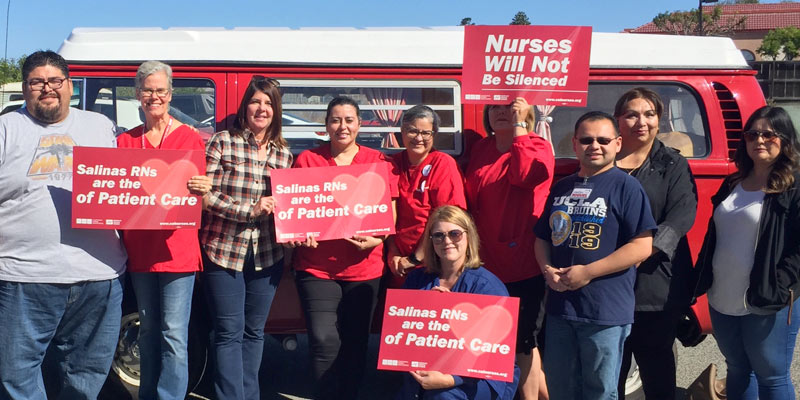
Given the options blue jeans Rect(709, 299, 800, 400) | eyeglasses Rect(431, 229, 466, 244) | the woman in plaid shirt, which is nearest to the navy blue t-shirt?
eyeglasses Rect(431, 229, 466, 244)

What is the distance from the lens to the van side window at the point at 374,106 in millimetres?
4684

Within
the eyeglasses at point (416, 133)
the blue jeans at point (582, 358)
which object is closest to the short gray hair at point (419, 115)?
the eyeglasses at point (416, 133)

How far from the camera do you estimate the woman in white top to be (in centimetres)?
349

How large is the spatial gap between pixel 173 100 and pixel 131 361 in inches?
68.4

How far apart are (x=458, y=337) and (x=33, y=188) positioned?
2.20 m

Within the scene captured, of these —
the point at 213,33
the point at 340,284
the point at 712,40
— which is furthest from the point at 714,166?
the point at 213,33

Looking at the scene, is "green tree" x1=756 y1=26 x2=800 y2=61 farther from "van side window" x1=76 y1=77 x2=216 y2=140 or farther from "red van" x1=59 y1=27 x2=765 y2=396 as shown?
"van side window" x1=76 y1=77 x2=216 y2=140

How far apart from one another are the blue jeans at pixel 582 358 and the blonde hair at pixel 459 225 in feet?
1.62

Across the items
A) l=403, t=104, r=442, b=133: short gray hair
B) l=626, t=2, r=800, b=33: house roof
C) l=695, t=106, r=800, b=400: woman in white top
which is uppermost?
l=626, t=2, r=800, b=33: house roof

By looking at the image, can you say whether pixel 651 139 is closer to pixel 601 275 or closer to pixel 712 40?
pixel 601 275

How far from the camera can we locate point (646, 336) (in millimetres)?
3855

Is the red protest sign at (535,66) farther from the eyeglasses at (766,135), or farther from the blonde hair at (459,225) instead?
the eyeglasses at (766,135)

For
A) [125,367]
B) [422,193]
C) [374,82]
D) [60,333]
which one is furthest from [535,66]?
[125,367]

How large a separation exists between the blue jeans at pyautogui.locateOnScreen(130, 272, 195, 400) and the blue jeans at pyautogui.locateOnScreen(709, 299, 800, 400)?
2.84m
